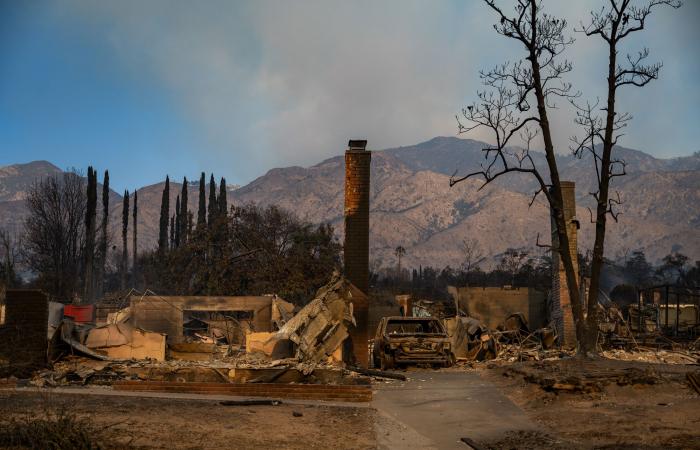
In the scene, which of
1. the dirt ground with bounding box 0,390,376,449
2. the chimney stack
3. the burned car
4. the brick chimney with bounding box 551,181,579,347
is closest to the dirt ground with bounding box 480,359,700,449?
the dirt ground with bounding box 0,390,376,449

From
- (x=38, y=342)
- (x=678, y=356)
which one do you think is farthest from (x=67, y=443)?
(x=678, y=356)

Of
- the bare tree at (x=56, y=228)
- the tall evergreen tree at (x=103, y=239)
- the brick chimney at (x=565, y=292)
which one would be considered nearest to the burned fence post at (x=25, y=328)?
the brick chimney at (x=565, y=292)

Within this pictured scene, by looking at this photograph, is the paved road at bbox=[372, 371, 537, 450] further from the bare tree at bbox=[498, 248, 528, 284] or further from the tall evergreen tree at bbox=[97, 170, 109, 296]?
the tall evergreen tree at bbox=[97, 170, 109, 296]

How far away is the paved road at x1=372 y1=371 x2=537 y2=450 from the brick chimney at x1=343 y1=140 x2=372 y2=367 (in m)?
4.36

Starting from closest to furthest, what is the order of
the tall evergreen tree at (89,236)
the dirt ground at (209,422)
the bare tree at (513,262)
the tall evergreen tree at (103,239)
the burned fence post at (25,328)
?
the dirt ground at (209,422) < the burned fence post at (25,328) < the tall evergreen tree at (89,236) < the bare tree at (513,262) < the tall evergreen tree at (103,239)

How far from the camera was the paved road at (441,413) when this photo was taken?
35.9ft

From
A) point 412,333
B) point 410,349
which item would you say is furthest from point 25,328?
point 412,333

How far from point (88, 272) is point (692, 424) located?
189 ft

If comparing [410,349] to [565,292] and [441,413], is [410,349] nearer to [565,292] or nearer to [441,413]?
[441,413]

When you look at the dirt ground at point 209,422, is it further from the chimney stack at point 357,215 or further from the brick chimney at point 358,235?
the chimney stack at point 357,215

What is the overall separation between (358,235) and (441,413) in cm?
1018

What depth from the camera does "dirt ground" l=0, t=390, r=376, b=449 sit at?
9406 millimetres

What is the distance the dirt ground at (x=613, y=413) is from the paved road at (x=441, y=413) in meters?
0.45

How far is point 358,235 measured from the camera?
22.8 meters
